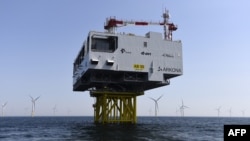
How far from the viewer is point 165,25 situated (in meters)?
56.9

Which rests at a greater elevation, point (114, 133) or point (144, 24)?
point (144, 24)

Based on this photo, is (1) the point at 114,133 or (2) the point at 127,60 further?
(2) the point at 127,60

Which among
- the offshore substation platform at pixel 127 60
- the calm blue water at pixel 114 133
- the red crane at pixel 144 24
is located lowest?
the calm blue water at pixel 114 133

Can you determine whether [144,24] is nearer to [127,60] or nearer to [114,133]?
[127,60]

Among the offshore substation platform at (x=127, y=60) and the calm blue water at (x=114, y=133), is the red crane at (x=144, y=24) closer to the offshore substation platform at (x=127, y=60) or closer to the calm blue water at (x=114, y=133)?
the offshore substation platform at (x=127, y=60)

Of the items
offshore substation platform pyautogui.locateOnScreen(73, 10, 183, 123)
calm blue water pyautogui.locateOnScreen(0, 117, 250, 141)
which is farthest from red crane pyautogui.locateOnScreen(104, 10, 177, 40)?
calm blue water pyautogui.locateOnScreen(0, 117, 250, 141)

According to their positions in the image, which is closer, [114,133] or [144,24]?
[114,133]

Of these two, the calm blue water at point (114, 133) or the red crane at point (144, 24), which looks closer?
the calm blue water at point (114, 133)

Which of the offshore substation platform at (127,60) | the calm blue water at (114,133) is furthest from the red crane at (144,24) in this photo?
the calm blue water at (114,133)

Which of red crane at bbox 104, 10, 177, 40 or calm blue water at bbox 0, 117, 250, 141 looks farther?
red crane at bbox 104, 10, 177, 40

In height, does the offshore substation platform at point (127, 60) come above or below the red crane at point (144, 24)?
below

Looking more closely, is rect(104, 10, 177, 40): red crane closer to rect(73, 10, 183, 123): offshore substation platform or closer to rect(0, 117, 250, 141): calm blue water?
rect(73, 10, 183, 123): offshore substation platform

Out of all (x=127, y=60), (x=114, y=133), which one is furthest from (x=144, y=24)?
(x=114, y=133)

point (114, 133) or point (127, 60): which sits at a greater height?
point (127, 60)
